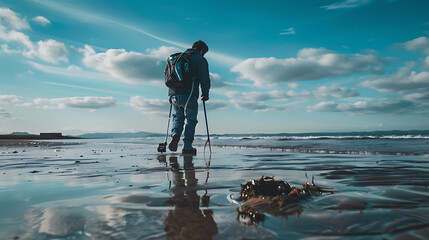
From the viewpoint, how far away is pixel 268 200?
1.79 meters

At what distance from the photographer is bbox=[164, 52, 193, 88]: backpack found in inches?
251

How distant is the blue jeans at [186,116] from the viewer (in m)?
6.43

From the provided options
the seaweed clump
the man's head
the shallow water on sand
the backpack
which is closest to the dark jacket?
the backpack

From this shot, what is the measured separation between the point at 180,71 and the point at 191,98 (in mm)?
721

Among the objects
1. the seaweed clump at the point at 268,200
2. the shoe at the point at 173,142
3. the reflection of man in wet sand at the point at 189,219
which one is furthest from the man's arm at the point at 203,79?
the seaweed clump at the point at 268,200

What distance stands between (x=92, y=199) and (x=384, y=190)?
7.98ft

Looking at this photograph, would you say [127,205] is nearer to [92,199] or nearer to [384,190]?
[92,199]

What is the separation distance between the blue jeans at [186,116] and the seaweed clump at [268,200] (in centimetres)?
442

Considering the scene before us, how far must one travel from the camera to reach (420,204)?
169cm

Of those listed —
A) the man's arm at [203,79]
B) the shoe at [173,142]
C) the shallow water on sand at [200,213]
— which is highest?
the man's arm at [203,79]

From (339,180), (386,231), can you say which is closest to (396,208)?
(386,231)

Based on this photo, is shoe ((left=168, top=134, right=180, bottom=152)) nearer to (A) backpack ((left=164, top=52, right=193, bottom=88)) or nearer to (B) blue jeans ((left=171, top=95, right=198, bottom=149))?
(B) blue jeans ((left=171, top=95, right=198, bottom=149))

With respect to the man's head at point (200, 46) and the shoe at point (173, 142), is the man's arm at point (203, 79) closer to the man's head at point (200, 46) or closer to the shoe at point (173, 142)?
the man's head at point (200, 46)

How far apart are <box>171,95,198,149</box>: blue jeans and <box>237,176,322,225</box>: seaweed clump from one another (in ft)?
14.5
